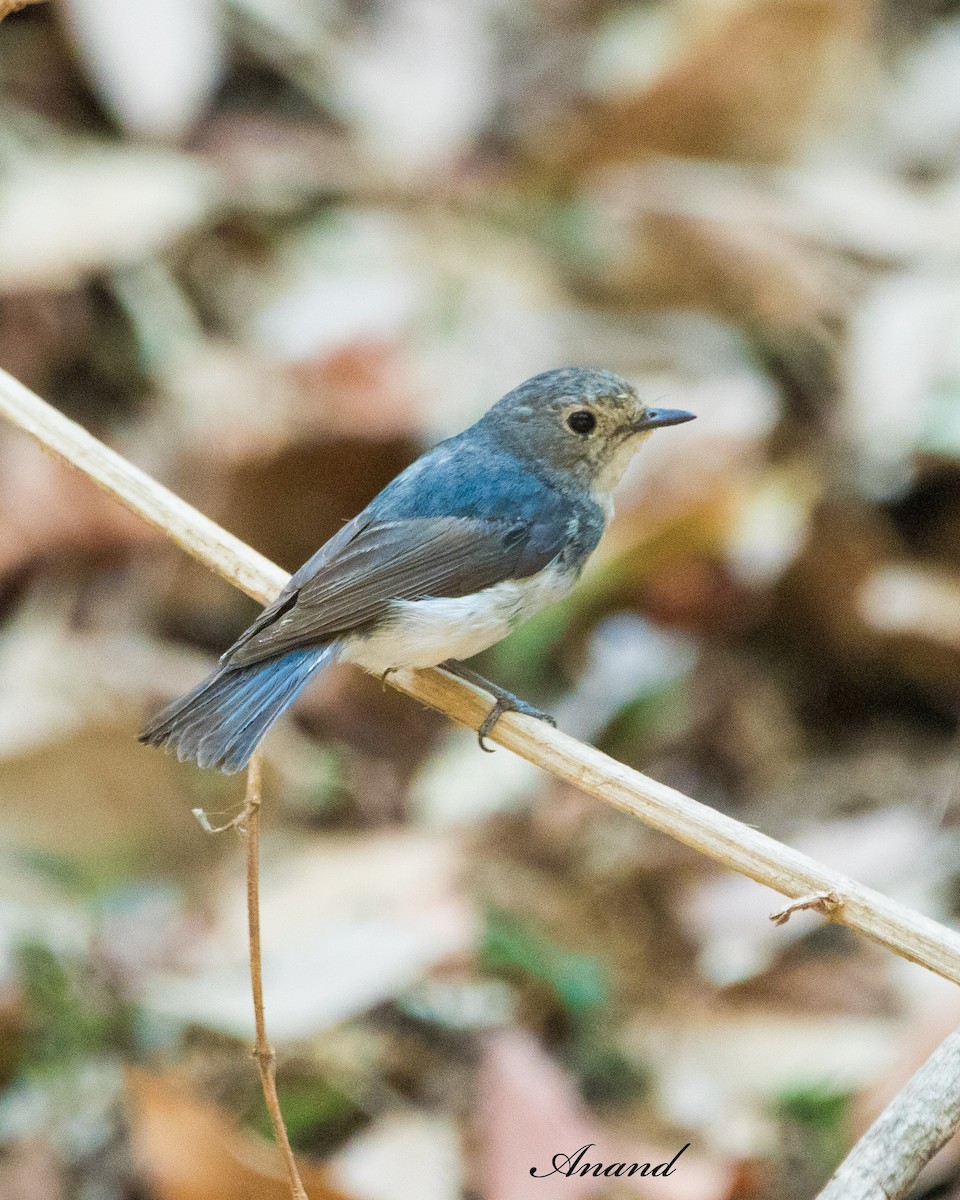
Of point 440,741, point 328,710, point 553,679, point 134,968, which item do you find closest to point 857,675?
point 553,679

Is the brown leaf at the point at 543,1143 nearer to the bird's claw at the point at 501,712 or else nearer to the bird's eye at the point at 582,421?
the bird's claw at the point at 501,712

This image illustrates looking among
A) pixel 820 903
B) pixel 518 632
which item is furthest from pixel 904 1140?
pixel 518 632

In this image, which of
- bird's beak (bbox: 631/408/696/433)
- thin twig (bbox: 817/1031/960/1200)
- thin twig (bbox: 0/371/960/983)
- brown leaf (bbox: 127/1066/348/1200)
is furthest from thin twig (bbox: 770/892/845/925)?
bird's beak (bbox: 631/408/696/433)

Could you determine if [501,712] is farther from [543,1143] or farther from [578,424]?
[578,424]

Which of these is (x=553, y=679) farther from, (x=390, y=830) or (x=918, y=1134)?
(x=918, y=1134)

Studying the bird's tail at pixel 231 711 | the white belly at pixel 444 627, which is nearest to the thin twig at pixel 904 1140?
the bird's tail at pixel 231 711
